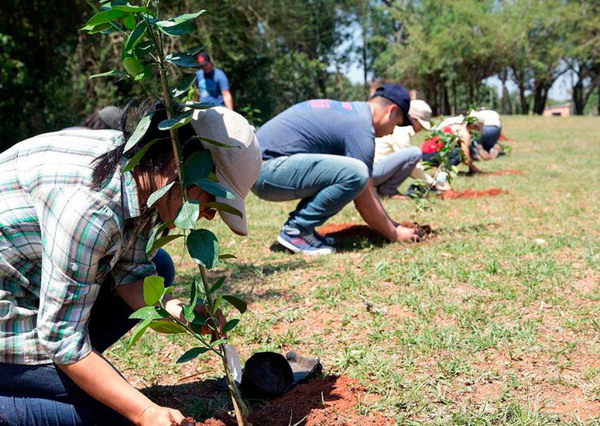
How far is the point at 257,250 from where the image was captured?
460 centimetres

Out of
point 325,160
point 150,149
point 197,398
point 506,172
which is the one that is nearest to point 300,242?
point 325,160

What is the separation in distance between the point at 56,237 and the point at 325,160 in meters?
2.73

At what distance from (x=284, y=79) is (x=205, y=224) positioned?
15712 millimetres

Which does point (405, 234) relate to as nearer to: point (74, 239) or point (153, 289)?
point (153, 289)

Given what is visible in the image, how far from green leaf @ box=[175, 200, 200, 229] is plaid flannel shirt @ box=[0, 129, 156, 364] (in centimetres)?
20

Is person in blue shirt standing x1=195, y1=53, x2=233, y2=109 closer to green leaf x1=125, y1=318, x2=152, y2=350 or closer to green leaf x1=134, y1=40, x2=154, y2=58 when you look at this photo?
green leaf x1=134, y1=40, x2=154, y2=58

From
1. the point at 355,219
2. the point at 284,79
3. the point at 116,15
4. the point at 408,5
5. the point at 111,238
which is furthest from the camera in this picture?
the point at 408,5

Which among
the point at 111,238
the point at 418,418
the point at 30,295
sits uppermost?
the point at 111,238

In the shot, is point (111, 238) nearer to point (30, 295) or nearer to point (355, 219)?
point (30, 295)

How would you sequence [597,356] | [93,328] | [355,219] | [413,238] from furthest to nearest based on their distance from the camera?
1. [355,219]
2. [413,238]
3. [597,356]
4. [93,328]

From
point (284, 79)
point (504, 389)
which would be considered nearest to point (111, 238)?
point (504, 389)

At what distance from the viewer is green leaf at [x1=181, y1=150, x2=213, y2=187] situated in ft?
5.19

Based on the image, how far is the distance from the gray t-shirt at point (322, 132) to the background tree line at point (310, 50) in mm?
1113

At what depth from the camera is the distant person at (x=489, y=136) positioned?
10.3 m
